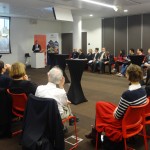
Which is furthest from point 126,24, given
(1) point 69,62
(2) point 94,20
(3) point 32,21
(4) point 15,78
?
(4) point 15,78

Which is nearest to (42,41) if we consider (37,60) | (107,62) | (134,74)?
(37,60)

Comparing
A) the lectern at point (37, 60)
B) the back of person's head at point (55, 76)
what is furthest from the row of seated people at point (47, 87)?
the lectern at point (37, 60)

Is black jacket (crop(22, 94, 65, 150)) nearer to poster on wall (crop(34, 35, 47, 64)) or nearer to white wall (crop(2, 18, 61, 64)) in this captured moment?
white wall (crop(2, 18, 61, 64))

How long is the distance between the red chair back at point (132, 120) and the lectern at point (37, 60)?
1008cm

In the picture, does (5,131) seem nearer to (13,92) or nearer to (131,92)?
(13,92)

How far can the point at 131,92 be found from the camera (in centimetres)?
233

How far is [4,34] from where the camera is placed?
11.2 meters

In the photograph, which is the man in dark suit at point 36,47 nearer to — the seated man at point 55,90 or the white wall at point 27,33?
the white wall at point 27,33

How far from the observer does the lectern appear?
1210 cm

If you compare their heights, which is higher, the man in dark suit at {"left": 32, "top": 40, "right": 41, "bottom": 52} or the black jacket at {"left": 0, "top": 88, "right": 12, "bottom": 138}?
the man in dark suit at {"left": 32, "top": 40, "right": 41, "bottom": 52}

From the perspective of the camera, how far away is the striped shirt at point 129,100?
231 cm

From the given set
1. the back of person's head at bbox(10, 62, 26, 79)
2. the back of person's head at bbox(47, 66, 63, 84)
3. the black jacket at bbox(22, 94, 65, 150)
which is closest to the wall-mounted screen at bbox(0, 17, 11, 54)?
the back of person's head at bbox(10, 62, 26, 79)

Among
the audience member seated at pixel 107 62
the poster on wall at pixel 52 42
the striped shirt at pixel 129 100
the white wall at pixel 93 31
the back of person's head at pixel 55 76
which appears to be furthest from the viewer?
the poster on wall at pixel 52 42

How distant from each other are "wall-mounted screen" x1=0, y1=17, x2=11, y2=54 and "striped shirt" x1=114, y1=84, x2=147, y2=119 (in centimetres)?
1000
